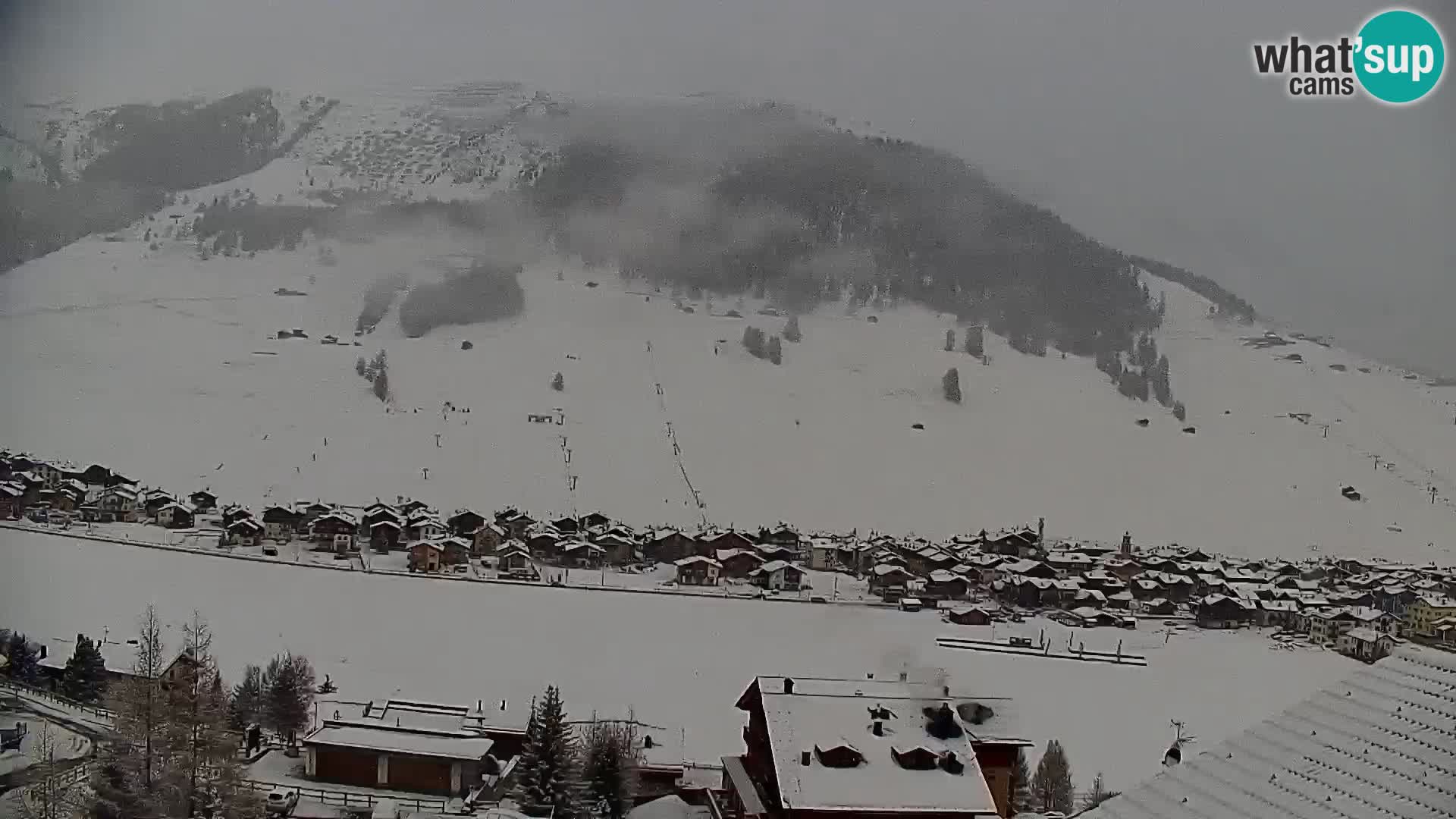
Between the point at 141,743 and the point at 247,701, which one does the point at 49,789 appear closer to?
the point at 141,743

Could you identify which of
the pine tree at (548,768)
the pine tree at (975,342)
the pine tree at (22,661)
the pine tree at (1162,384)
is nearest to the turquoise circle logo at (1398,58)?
the pine tree at (1162,384)

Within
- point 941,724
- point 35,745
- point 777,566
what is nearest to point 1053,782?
point 941,724

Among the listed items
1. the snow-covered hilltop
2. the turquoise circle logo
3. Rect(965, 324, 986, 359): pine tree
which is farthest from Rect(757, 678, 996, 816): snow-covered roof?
the turquoise circle logo

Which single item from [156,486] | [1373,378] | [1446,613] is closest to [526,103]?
[156,486]

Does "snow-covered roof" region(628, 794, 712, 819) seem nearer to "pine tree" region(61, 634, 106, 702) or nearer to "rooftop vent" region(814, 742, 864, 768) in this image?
"rooftop vent" region(814, 742, 864, 768)

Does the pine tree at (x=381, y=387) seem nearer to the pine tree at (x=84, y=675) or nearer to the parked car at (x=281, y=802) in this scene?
the pine tree at (x=84, y=675)
